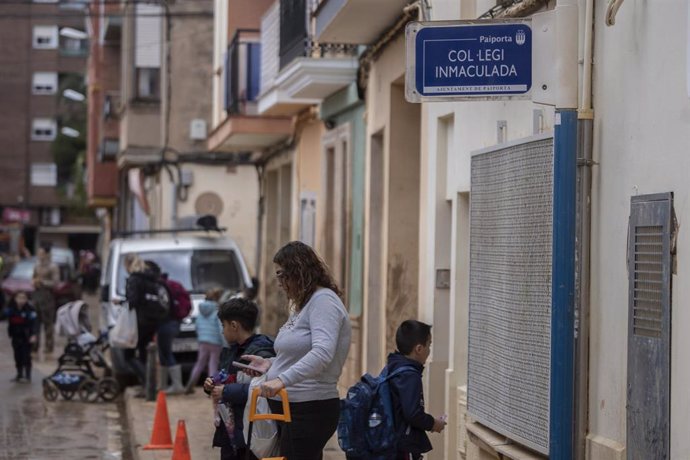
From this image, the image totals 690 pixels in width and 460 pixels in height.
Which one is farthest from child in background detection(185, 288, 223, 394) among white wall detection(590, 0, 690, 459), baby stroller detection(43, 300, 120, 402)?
white wall detection(590, 0, 690, 459)

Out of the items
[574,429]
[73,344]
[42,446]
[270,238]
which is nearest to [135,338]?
[73,344]

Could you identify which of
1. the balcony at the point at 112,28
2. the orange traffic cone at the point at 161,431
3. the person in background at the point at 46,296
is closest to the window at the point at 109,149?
the balcony at the point at 112,28

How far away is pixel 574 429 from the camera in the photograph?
6.85m

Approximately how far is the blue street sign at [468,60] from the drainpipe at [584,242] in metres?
0.41

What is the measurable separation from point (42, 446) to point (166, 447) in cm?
144

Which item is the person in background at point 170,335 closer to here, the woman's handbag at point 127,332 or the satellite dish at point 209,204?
the woman's handbag at point 127,332

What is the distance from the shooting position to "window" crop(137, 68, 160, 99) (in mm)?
30656

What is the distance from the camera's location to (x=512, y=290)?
795 centimetres

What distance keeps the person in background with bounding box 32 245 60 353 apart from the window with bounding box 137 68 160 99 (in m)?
5.95

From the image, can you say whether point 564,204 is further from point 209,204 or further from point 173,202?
point 173,202

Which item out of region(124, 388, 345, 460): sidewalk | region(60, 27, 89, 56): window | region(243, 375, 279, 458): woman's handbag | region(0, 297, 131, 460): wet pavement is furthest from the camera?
region(60, 27, 89, 56): window

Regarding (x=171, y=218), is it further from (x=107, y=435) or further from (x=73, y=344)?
(x=107, y=435)

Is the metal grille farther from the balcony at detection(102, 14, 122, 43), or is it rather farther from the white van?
the balcony at detection(102, 14, 122, 43)

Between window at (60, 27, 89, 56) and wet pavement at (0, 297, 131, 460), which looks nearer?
wet pavement at (0, 297, 131, 460)
